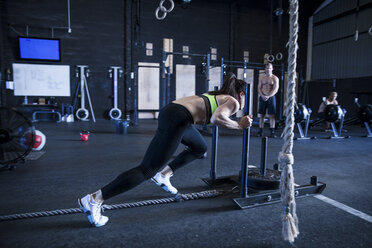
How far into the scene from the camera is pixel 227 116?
5.04ft

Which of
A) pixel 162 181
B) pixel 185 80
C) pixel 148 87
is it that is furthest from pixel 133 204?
pixel 185 80

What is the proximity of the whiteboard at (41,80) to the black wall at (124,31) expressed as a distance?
196 mm

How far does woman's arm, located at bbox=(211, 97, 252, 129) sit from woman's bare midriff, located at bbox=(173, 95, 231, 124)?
4cm

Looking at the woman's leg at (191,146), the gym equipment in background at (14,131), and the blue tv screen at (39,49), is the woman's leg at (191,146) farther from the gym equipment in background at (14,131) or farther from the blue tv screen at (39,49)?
the blue tv screen at (39,49)

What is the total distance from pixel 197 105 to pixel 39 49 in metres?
7.15

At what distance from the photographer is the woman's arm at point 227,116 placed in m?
1.51

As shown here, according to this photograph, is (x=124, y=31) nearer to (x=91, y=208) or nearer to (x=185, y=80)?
(x=185, y=80)

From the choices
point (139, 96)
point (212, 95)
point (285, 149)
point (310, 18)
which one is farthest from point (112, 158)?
point (310, 18)

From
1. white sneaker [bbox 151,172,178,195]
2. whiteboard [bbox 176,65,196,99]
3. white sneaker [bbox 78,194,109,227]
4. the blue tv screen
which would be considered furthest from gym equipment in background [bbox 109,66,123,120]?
white sneaker [bbox 78,194,109,227]

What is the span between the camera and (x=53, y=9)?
7441 millimetres

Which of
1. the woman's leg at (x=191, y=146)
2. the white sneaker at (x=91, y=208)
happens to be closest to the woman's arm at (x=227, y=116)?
the woman's leg at (x=191, y=146)

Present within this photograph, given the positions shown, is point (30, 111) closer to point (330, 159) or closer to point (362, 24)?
point (330, 159)

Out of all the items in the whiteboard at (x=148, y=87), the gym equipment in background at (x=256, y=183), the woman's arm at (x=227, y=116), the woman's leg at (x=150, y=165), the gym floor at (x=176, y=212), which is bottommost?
the gym floor at (x=176, y=212)

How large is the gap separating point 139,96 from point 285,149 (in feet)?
24.6
